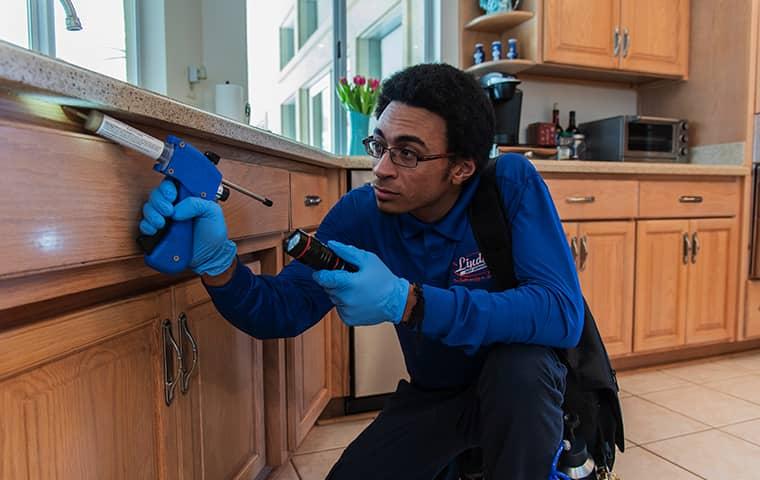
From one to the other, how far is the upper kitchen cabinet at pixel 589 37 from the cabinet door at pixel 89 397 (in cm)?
215

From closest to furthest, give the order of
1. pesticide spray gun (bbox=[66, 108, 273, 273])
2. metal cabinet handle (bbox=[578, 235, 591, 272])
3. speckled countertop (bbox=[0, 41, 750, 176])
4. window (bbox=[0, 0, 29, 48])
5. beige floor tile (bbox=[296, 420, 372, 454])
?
speckled countertop (bbox=[0, 41, 750, 176]), pesticide spray gun (bbox=[66, 108, 273, 273]), window (bbox=[0, 0, 29, 48]), beige floor tile (bbox=[296, 420, 372, 454]), metal cabinet handle (bbox=[578, 235, 591, 272])

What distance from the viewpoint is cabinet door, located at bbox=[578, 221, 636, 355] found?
2.14 meters

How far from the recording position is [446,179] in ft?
3.19

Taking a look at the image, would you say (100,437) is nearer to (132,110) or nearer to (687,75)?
(132,110)

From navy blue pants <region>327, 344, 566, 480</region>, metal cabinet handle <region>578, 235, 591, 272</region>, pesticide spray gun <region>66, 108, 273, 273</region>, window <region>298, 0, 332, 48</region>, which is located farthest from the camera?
window <region>298, 0, 332, 48</region>

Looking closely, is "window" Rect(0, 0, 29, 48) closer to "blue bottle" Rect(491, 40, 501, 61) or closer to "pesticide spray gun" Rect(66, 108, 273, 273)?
"pesticide spray gun" Rect(66, 108, 273, 273)

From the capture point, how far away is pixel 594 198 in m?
2.12

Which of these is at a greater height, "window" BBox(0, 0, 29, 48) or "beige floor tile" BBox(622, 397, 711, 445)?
"window" BBox(0, 0, 29, 48)

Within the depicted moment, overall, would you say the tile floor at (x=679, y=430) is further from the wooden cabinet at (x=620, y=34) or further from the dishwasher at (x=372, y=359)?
the wooden cabinet at (x=620, y=34)

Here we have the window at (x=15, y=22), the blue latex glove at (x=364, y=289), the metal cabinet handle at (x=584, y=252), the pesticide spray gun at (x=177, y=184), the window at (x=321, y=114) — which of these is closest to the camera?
the pesticide spray gun at (x=177, y=184)

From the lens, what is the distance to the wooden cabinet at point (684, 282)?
225 cm

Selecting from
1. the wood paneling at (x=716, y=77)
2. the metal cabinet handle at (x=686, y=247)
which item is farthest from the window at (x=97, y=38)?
the wood paneling at (x=716, y=77)

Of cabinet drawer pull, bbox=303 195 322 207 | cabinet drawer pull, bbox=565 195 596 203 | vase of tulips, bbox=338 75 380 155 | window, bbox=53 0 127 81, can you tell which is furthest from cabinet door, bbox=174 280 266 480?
cabinet drawer pull, bbox=565 195 596 203

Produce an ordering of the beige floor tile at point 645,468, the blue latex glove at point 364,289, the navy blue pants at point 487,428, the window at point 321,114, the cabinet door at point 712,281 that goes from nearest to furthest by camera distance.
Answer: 1. the blue latex glove at point 364,289
2. the navy blue pants at point 487,428
3. the beige floor tile at point 645,468
4. the cabinet door at point 712,281
5. the window at point 321,114
